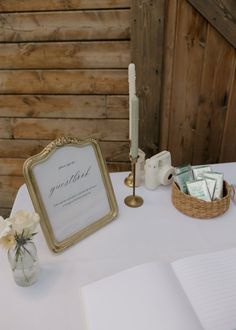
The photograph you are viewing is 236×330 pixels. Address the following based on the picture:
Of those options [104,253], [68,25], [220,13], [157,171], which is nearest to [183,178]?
[157,171]

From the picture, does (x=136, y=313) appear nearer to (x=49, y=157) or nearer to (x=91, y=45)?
(x=49, y=157)

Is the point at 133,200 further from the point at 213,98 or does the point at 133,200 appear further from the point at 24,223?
the point at 213,98

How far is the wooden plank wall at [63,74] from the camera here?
46.6 inches

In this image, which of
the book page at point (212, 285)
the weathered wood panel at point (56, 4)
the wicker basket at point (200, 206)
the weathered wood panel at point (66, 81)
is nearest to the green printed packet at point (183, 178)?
the wicker basket at point (200, 206)

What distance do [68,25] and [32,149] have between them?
0.60 metres

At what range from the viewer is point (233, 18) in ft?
3.63

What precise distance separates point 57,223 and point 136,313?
0.30m

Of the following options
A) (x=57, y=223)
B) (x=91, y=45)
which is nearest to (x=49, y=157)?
(x=57, y=223)

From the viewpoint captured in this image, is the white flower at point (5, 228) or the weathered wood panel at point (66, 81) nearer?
the white flower at point (5, 228)

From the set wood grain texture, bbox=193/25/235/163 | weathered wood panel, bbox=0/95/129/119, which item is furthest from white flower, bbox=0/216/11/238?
wood grain texture, bbox=193/25/235/163

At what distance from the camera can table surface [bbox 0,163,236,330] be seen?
623 millimetres

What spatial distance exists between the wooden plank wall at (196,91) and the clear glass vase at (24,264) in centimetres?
84

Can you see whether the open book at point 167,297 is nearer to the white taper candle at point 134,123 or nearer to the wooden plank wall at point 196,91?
the white taper candle at point 134,123

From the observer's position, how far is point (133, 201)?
950 mm
